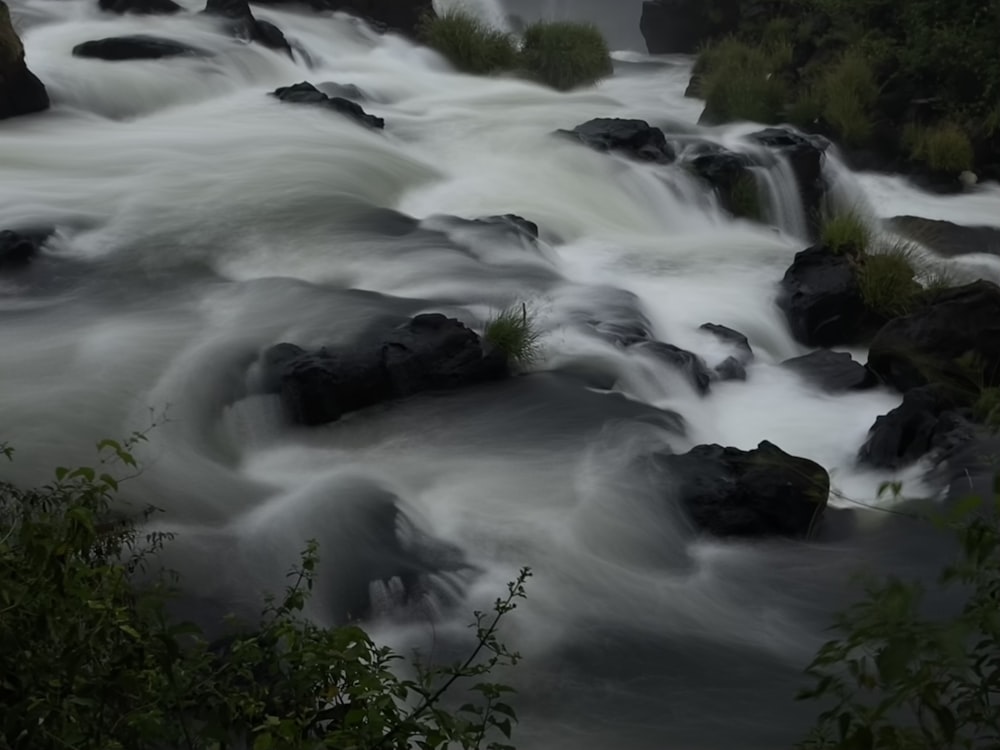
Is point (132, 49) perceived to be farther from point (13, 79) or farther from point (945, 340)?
point (945, 340)

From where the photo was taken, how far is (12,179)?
399 inches

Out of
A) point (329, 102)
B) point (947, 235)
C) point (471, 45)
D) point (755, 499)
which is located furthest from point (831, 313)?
point (471, 45)

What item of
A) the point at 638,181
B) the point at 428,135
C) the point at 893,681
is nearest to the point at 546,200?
the point at 638,181

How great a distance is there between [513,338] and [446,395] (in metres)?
0.71

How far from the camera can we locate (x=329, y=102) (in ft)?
42.9

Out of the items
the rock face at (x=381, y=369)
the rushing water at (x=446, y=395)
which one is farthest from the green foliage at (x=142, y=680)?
the rock face at (x=381, y=369)

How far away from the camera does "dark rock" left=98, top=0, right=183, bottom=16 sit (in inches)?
601

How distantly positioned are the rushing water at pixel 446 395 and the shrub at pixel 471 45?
3.79 meters

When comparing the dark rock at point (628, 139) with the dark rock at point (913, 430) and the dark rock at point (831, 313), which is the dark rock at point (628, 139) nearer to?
the dark rock at point (831, 313)

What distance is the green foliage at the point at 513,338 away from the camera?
8117 mm

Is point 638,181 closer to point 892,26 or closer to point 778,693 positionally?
point 892,26

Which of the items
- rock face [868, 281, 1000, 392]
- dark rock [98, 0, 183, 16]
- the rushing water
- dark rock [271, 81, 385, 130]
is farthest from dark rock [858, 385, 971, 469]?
dark rock [98, 0, 183, 16]

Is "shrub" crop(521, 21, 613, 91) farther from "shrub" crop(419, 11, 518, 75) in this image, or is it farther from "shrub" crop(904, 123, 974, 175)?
"shrub" crop(904, 123, 974, 175)

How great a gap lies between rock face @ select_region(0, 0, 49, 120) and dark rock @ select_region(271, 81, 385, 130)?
98.4 inches
